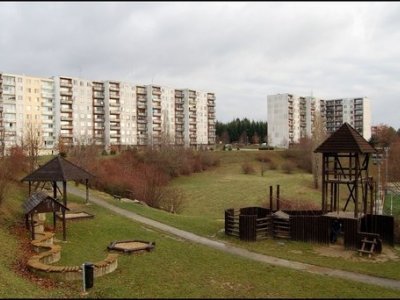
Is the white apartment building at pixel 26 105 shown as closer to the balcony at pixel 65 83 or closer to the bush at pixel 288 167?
the balcony at pixel 65 83

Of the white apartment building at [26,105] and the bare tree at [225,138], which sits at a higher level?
the white apartment building at [26,105]

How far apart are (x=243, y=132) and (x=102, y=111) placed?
5294 centimetres

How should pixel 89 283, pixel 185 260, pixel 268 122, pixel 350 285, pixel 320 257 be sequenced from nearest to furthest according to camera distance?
pixel 89 283
pixel 350 285
pixel 185 260
pixel 320 257
pixel 268 122

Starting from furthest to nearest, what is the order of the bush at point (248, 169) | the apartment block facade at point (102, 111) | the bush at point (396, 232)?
the apartment block facade at point (102, 111), the bush at point (248, 169), the bush at point (396, 232)

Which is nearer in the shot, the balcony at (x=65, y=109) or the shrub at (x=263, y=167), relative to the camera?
the shrub at (x=263, y=167)

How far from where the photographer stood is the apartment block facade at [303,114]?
140625 mm

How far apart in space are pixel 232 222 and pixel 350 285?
9.77m

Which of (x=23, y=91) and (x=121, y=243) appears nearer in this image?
(x=121, y=243)

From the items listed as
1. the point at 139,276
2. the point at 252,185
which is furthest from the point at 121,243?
the point at 252,185

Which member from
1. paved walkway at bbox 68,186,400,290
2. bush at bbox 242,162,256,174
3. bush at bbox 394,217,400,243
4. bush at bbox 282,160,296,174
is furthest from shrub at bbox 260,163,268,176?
bush at bbox 394,217,400,243

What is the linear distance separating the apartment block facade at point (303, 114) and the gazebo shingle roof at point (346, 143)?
11016cm

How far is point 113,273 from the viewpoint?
15.8m

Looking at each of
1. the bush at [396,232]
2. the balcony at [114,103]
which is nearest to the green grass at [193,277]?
the bush at [396,232]

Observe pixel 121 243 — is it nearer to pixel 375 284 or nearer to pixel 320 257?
pixel 320 257
